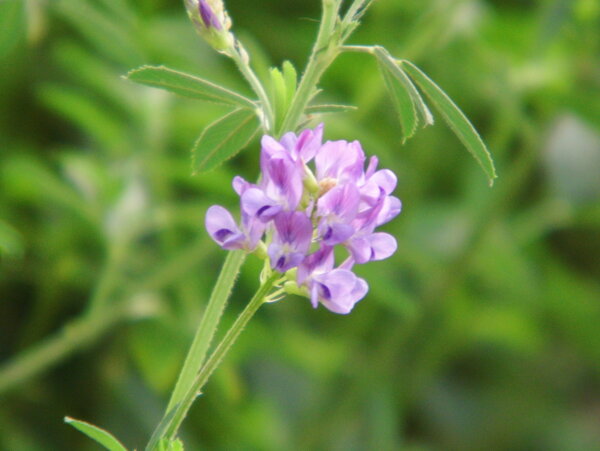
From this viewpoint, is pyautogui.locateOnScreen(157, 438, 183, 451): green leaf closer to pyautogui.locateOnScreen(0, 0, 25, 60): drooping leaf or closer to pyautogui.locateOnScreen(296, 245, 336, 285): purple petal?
pyautogui.locateOnScreen(296, 245, 336, 285): purple petal

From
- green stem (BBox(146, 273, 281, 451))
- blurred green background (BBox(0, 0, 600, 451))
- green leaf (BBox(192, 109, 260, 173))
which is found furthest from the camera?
blurred green background (BBox(0, 0, 600, 451))

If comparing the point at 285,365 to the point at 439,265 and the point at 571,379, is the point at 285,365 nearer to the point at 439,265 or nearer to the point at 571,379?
the point at 439,265

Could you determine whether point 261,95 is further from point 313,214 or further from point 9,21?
point 9,21

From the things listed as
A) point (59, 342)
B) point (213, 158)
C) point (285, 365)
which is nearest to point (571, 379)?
point (285, 365)

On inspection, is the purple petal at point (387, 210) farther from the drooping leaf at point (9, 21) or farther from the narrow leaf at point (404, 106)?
the drooping leaf at point (9, 21)

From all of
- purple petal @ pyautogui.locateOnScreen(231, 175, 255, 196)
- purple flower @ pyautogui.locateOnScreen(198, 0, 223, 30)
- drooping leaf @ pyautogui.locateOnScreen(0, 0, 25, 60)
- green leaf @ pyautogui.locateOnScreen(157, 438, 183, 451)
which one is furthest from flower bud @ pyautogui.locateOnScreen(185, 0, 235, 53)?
drooping leaf @ pyautogui.locateOnScreen(0, 0, 25, 60)

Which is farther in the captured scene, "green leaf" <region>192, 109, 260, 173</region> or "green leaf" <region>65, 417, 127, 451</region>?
"green leaf" <region>192, 109, 260, 173</region>

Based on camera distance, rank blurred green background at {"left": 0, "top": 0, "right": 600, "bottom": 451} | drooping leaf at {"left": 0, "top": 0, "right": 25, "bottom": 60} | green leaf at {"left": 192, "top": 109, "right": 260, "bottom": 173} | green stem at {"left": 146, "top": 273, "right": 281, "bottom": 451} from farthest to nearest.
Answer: blurred green background at {"left": 0, "top": 0, "right": 600, "bottom": 451} → drooping leaf at {"left": 0, "top": 0, "right": 25, "bottom": 60} → green leaf at {"left": 192, "top": 109, "right": 260, "bottom": 173} → green stem at {"left": 146, "top": 273, "right": 281, "bottom": 451}

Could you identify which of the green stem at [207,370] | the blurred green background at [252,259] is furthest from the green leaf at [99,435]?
the blurred green background at [252,259]
